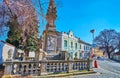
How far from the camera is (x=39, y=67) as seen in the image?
973 cm

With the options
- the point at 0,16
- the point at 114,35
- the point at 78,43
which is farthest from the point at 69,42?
the point at 0,16

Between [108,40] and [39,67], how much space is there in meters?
50.4

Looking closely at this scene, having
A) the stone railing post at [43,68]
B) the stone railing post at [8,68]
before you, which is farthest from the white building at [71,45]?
the stone railing post at [8,68]

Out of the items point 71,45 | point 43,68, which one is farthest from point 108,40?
point 43,68

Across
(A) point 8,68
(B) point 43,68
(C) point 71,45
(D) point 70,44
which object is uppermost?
(D) point 70,44

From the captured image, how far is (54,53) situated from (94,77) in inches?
458

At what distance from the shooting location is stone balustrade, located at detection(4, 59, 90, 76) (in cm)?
869

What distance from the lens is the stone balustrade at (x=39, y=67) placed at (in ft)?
28.5

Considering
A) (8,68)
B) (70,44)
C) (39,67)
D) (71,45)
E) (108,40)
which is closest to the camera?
(8,68)

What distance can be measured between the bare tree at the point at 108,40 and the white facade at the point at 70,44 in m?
6.93

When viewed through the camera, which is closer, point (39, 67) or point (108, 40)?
point (39, 67)

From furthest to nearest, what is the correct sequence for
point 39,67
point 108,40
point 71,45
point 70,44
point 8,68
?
point 108,40
point 71,45
point 70,44
point 39,67
point 8,68

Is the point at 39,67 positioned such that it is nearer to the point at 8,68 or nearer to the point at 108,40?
the point at 8,68

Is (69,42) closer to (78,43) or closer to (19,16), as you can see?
(78,43)
